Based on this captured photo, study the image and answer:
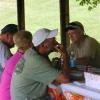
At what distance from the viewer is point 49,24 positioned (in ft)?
26.9

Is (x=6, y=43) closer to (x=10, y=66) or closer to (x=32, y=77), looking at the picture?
(x=10, y=66)

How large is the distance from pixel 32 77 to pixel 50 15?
4972mm

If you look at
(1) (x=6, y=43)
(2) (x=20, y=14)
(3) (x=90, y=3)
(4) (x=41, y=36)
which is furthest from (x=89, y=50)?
(2) (x=20, y=14)

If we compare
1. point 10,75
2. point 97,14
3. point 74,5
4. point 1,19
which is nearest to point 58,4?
point 74,5

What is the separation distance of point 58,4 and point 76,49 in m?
2.55

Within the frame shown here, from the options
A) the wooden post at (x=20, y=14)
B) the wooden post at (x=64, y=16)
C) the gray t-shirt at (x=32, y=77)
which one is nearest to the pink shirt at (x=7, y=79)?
the gray t-shirt at (x=32, y=77)

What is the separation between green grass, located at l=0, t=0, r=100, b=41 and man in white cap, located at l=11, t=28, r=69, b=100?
3.89 m

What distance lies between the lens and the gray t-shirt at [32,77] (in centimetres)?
321

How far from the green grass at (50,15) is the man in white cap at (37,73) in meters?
3.89

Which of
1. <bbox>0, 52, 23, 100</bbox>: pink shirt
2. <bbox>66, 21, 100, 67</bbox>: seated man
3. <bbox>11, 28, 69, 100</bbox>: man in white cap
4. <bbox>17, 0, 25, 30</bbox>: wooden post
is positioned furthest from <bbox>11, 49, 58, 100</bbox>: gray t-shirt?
Answer: <bbox>17, 0, 25, 30</bbox>: wooden post

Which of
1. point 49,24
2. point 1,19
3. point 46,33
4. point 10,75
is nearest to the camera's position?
point 46,33

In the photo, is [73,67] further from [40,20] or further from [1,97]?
[40,20]

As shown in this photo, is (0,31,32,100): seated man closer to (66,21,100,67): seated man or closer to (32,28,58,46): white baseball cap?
(32,28,58,46): white baseball cap

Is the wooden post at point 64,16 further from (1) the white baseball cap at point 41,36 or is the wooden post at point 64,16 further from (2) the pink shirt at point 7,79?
(1) the white baseball cap at point 41,36
